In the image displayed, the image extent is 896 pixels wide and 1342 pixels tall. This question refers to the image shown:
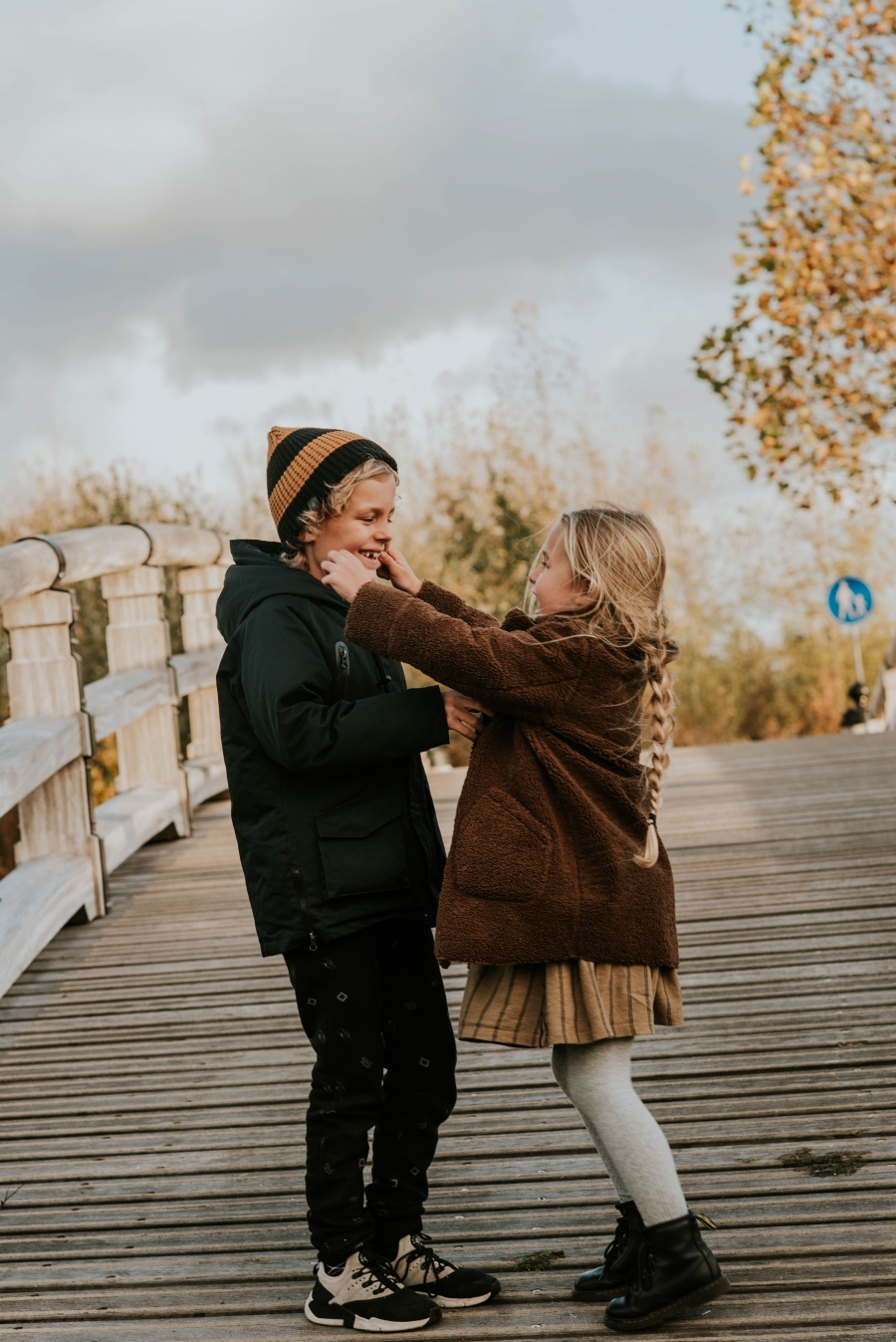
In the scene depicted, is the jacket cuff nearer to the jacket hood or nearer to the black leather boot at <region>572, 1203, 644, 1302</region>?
the jacket hood

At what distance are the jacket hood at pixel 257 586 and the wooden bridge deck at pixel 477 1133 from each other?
1.05m

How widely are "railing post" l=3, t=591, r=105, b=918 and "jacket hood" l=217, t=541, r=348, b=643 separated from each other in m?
2.15

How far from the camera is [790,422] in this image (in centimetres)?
920

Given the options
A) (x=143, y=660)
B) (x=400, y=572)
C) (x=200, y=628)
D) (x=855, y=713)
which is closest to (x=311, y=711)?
(x=400, y=572)

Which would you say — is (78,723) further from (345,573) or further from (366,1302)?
(366,1302)

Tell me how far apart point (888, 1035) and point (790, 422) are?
695 centimetres

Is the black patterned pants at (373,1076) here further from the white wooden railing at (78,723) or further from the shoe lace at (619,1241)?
the white wooden railing at (78,723)

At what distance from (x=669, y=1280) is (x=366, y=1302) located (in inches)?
17.6

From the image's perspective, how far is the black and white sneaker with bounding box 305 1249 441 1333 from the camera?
1.96 m

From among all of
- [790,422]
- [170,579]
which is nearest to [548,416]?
[790,422]

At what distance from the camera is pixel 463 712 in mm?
2033

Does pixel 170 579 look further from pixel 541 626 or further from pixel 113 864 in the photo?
pixel 541 626

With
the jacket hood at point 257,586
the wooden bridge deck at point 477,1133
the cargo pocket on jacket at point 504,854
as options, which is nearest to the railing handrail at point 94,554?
the wooden bridge deck at point 477,1133

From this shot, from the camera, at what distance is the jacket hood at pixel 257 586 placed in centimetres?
210
